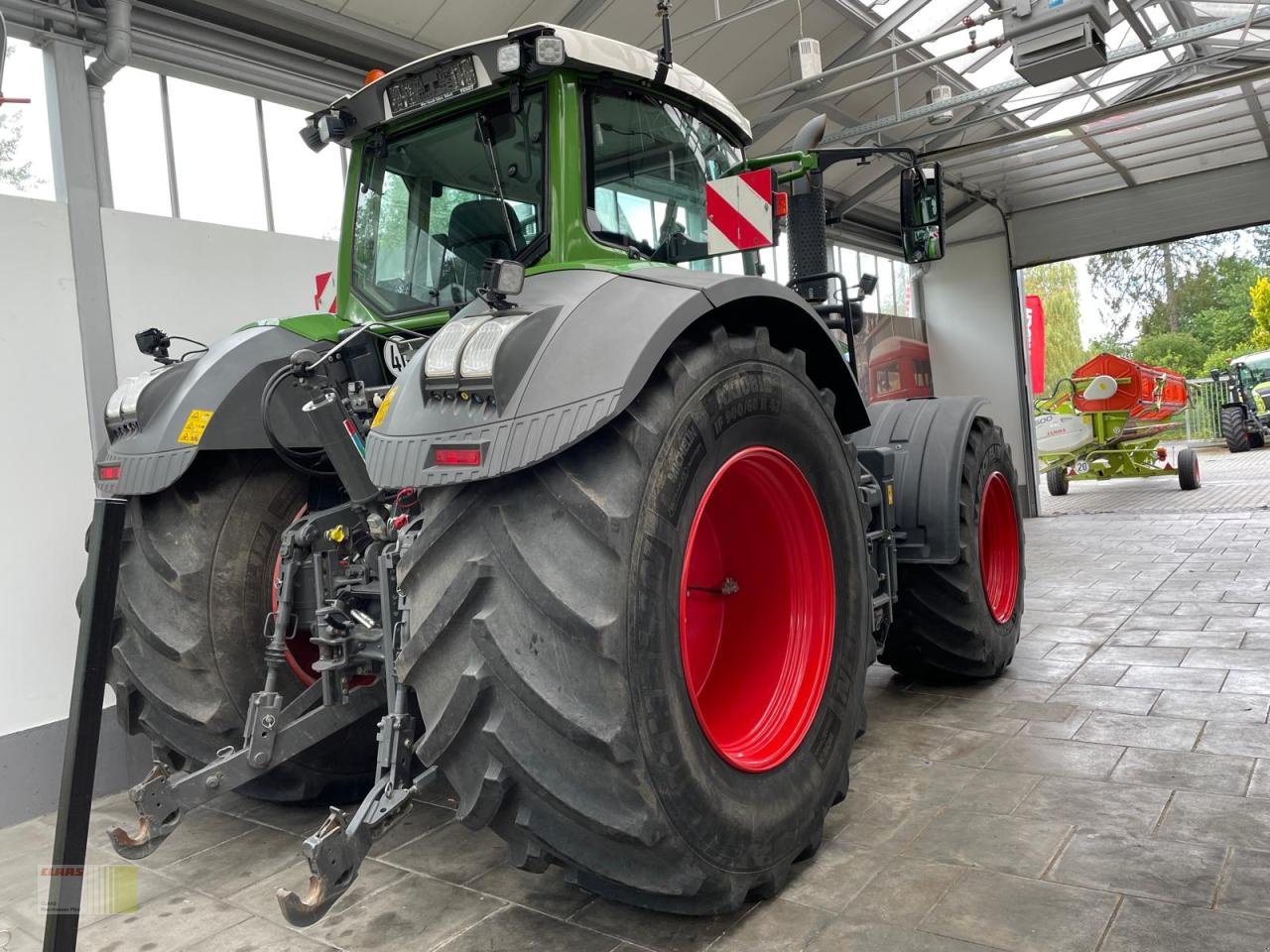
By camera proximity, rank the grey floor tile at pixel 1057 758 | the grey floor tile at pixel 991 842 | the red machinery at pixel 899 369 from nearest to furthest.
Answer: the grey floor tile at pixel 991 842 → the grey floor tile at pixel 1057 758 → the red machinery at pixel 899 369

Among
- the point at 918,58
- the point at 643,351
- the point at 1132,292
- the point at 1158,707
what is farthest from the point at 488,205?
the point at 1132,292

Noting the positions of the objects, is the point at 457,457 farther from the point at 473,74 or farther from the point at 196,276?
the point at 196,276

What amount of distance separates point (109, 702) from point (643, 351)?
3150 mm

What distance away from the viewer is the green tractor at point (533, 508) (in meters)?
Answer: 1.88

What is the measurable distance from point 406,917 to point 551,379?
1.47 m

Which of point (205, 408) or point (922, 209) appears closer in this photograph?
point (205, 408)

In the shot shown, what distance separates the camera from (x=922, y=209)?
3.82 meters

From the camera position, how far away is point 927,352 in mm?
14133

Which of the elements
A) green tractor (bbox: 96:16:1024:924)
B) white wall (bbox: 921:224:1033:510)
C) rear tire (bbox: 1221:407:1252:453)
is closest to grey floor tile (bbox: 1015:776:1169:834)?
green tractor (bbox: 96:16:1024:924)

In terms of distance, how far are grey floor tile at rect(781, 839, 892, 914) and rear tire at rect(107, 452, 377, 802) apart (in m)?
1.48

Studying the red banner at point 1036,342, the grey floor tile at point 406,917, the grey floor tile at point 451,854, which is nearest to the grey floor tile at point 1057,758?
the grey floor tile at point 451,854

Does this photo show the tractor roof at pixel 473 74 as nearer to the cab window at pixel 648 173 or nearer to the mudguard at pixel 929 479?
the cab window at pixel 648 173

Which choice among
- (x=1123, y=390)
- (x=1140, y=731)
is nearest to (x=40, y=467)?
(x=1140, y=731)

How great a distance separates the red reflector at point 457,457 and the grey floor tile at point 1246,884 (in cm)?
197
